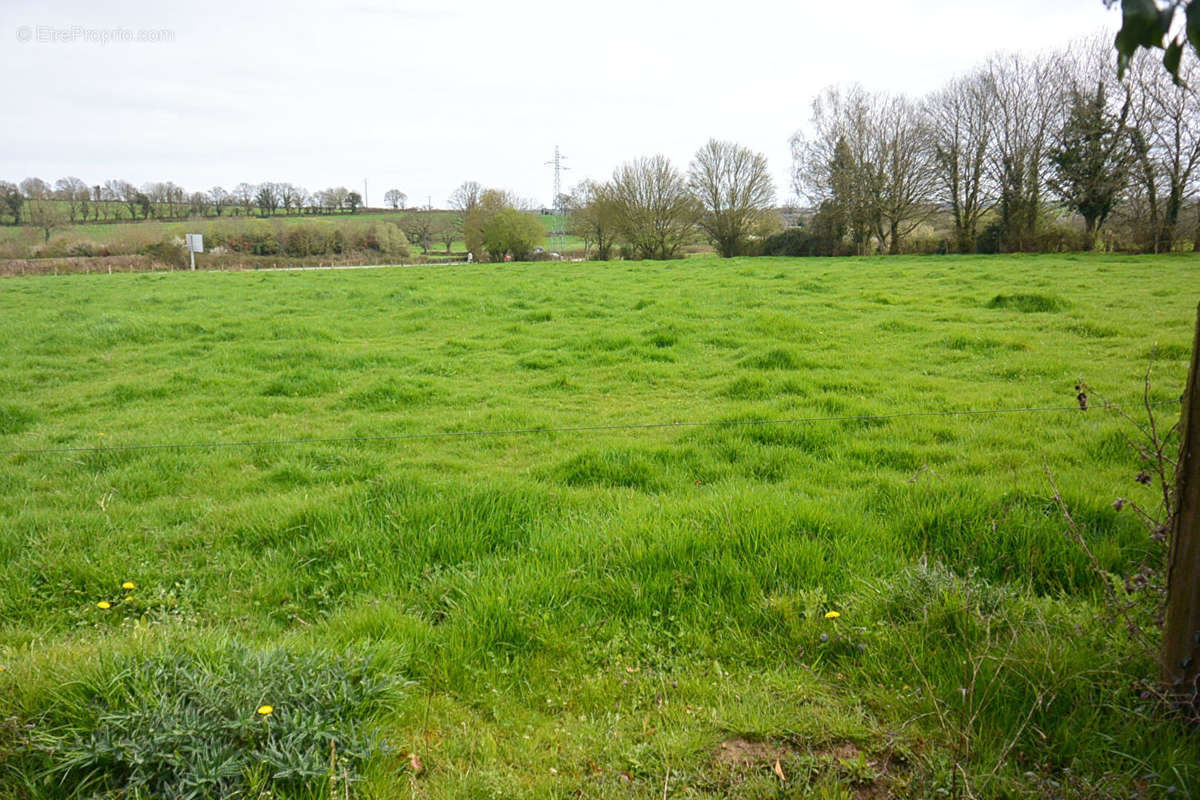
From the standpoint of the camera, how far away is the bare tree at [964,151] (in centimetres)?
3853

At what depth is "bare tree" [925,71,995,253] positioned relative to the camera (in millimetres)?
38531

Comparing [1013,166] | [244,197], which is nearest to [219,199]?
[244,197]

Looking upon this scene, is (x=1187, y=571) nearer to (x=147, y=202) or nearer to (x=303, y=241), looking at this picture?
(x=303, y=241)

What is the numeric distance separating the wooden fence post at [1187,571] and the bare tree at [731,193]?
48363mm

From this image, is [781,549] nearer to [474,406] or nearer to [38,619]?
[38,619]

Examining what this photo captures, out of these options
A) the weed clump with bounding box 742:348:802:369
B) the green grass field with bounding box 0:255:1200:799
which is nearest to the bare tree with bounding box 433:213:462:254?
the weed clump with bounding box 742:348:802:369

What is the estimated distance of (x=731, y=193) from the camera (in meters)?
50.2

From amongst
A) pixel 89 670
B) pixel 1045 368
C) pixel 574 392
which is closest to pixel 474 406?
pixel 574 392

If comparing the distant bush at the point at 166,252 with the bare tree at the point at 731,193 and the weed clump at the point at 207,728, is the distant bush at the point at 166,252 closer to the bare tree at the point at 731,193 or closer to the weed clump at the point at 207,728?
the bare tree at the point at 731,193

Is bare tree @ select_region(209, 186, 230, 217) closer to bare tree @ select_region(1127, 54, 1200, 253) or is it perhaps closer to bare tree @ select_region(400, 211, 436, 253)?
bare tree @ select_region(400, 211, 436, 253)

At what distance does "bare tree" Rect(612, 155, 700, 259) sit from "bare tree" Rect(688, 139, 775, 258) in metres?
1.40

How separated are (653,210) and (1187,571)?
169 feet

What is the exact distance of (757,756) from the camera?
8.50 ft

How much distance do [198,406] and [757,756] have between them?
9.29 metres
